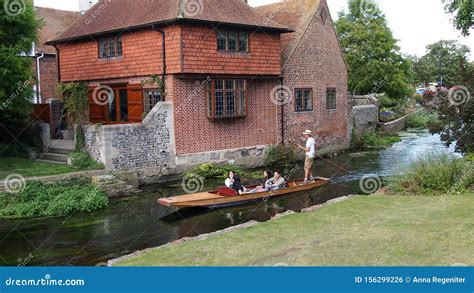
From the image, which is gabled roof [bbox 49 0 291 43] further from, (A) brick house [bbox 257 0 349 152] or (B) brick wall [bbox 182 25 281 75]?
(A) brick house [bbox 257 0 349 152]

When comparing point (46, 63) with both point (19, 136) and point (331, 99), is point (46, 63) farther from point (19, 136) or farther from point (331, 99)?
point (331, 99)

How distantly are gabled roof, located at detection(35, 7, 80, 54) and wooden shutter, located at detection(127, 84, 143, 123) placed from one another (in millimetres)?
11895

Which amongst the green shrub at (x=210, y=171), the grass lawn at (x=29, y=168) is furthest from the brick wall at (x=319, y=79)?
the grass lawn at (x=29, y=168)

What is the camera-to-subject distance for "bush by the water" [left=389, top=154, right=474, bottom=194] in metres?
15.2

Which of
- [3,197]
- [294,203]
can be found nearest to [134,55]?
[3,197]

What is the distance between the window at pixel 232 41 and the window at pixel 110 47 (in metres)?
4.90

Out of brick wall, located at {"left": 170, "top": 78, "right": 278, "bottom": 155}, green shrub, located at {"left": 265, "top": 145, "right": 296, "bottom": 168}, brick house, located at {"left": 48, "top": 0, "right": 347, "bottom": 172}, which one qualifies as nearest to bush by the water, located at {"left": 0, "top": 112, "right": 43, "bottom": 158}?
brick house, located at {"left": 48, "top": 0, "right": 347, "bottom": 172}

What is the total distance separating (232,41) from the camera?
78.2 feet

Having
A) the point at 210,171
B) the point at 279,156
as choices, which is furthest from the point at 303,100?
the point at 210,171

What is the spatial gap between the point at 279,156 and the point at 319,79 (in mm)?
6079

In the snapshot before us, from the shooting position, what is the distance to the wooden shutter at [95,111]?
2631 centimetres

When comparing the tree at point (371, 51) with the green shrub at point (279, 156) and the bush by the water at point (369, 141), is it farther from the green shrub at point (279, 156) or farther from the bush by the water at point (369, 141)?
the green shrub at point (279, 156)

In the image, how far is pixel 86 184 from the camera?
62.1 feet

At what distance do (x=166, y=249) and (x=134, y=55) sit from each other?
15122 millimetres
